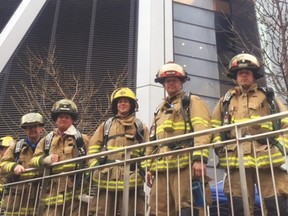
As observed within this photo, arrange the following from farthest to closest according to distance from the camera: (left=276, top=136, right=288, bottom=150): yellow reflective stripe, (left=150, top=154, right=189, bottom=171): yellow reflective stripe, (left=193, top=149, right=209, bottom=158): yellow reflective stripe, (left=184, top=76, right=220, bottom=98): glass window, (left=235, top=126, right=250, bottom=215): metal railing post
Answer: (left=184, top=76, right=220, bottom=98): glass window, (left=150, top=154, right=189, bottom=171): yellow reflective stripe, (left=193, top=149, right=209, bottom=158): yellow reflective stripe, (left=276, top=136, right=288, bottom=150): yellow reflective stripe, (left=235, top=126, right=250, bottom=215): metal railing post

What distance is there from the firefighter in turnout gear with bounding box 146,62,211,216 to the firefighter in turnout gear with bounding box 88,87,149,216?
0.23 meters

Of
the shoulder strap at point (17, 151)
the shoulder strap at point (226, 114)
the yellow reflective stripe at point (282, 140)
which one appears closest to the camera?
the yellow reflective stripe at point (282, 140)

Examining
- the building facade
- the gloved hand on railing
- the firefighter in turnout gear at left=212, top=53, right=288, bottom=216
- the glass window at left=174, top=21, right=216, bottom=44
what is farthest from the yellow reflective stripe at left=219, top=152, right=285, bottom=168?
the glass window at left=174, top=21, right=216, bottom=44

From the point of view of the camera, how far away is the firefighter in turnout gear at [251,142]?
358cm

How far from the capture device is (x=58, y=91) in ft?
30.9

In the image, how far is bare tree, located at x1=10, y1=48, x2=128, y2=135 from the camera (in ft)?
30.3

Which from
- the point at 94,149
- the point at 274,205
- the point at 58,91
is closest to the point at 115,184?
the point at 94,149

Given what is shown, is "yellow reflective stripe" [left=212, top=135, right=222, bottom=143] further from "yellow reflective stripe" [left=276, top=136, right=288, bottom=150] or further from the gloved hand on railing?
the gloved hand on railing

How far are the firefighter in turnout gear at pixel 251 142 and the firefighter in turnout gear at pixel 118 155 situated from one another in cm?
91

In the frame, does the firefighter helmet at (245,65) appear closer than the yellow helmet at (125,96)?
Yes

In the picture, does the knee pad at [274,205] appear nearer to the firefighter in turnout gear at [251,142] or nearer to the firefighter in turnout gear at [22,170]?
the firefighter in turnout gear at [251,142]

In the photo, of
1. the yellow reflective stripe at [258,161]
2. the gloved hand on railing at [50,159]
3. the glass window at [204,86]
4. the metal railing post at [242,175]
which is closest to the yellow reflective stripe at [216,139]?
the yellow reflective stripe at [258,161]

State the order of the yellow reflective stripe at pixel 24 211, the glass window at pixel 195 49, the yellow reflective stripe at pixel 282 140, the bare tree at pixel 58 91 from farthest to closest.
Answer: the glass window at pixel 195 49
the bare tree at pixel 58 91
the yellow reflective stripe at pixel 24 211
the yellow reflective stripe at pixel 282 140

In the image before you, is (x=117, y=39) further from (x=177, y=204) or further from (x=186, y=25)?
(x=177, y=204)
